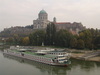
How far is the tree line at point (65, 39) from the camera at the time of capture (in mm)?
54938

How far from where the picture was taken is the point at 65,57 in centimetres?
3747

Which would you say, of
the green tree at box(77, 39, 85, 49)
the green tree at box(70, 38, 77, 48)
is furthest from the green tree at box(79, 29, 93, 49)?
the green tree at box(70, 38, 77, 48)

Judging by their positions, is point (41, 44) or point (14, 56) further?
point (41, 44)

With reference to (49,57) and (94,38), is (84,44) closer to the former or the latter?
(94,38)

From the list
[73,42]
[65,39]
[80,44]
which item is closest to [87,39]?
[80,44]

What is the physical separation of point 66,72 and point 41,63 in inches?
359

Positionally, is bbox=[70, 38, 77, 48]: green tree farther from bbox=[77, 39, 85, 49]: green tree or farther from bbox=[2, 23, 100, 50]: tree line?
bbox=[77, 39, 85, 49]: green tree

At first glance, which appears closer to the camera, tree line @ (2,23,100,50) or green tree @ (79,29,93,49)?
green tree @ (79,29,93,49)

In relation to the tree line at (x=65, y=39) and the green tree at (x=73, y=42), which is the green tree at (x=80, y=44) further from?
the green tree at (x=73, y=42)

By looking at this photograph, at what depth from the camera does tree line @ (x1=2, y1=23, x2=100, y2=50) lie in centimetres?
5494

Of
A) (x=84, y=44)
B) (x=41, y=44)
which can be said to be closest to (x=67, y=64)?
(x=84, y=44)

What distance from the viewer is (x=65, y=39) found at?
61469mm

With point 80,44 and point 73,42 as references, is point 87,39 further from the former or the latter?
point 73,42

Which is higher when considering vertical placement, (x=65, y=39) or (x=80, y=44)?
(x=65, y=39)
